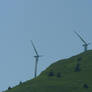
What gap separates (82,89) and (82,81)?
22272mm

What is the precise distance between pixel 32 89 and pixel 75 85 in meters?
20.6

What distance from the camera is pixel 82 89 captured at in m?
167

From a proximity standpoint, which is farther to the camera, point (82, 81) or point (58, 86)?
point (82, 81)

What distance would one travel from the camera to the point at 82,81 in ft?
620

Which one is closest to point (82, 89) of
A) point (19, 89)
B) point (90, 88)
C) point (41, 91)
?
point (90, 88)

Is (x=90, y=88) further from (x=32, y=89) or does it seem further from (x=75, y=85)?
(x=32, y=89)

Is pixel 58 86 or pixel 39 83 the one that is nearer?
pixel 58 86

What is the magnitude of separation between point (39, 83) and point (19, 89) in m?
10.2

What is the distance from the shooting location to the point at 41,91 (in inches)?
6486

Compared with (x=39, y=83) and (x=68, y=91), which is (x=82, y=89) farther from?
(x=39, y=83)

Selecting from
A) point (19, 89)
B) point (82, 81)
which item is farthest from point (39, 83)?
point (82, 81)

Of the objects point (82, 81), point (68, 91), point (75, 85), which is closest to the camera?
point (68, 91)

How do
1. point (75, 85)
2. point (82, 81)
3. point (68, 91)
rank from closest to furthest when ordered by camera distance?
point (68, 91), point (75, 85), point (82, 81)

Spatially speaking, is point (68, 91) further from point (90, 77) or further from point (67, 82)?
point (90, 77)
